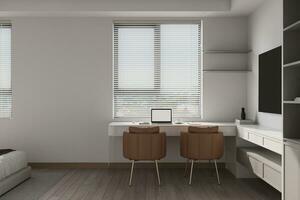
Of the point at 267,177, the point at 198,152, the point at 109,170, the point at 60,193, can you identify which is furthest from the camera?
the point at 109,170

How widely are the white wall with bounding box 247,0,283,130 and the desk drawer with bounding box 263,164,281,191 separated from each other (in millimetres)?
685

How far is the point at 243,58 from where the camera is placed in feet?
17.8

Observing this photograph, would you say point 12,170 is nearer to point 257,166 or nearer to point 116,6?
point 116,6

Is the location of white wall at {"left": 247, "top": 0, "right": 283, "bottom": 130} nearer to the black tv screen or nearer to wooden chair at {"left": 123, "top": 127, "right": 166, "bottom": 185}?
the black tv screen

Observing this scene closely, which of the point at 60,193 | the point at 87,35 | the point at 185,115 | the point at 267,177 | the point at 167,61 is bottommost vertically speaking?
the point at 60,193

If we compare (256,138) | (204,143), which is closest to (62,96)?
(204,143)

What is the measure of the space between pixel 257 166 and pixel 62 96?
10.9ft

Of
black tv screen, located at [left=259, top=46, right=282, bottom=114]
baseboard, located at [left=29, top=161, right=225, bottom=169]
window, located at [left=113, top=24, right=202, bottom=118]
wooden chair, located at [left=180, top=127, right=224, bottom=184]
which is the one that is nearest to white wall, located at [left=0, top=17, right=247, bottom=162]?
baseboard, located at [left=29, top=161, right=225, bottom=169]

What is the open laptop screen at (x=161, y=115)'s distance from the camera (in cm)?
521

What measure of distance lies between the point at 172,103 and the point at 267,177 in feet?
7.48

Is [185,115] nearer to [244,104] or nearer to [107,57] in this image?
[244,104]

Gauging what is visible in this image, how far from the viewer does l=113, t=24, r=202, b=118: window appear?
5535 millimetres

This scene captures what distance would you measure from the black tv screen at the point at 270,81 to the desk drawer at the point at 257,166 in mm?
690

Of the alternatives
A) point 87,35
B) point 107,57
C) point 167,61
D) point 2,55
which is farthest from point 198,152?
point 2,55
